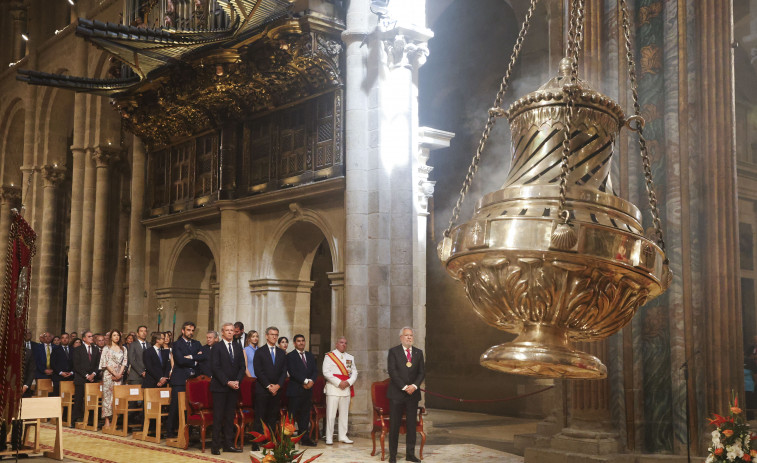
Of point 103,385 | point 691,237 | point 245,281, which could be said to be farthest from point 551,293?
A: point 245,281

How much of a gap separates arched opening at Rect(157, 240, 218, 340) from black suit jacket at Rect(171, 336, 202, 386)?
19.0ft

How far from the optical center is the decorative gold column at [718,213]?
794 cm

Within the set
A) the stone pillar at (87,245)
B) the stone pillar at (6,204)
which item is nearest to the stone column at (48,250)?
the stone pillar at (87,245)

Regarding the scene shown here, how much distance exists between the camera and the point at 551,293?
200cm

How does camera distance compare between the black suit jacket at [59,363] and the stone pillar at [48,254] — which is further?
the stone pillar at [48,254]

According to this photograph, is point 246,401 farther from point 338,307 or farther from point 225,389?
point 338,307

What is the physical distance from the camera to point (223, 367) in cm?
1055

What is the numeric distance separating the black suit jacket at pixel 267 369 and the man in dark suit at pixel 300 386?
0.18 m

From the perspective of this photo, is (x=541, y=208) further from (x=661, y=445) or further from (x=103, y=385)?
(x=103, y=385)

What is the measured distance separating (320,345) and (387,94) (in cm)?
947

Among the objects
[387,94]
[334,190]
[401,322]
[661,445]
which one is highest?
[387,94]

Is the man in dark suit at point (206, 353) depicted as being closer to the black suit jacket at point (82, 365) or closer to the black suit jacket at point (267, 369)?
the black suit jacket at point (267, 369)

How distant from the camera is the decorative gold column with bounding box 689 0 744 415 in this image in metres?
7.94

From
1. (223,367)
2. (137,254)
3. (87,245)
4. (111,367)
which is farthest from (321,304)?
(223,367)
